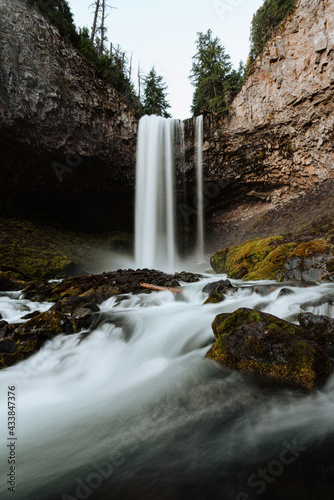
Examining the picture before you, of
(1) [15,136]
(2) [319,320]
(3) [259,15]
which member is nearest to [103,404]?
(2) [319,320]

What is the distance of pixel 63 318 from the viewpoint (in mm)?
4586

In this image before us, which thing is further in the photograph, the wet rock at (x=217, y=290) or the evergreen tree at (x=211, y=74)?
the evergreen tree at (x=211, y=74)

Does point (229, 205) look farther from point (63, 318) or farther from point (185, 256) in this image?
point (63, 318)

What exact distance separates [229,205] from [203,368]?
18280 millimetres

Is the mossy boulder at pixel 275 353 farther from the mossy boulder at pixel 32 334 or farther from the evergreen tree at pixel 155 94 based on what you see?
the evergreen tree at pixel 155 94

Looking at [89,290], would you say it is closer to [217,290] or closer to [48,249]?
[217,290]

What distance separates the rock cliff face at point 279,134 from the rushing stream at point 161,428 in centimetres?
1255

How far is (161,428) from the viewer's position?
2.02 meters

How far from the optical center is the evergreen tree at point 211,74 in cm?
2073

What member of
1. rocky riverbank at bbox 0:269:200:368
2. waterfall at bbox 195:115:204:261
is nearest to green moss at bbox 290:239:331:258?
rocky riverbank at bbox 0:269:200:368

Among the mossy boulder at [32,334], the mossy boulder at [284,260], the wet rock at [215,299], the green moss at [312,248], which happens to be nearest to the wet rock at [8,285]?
the mossy boulder at [32,334]

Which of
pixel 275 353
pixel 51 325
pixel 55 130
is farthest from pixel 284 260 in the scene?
pixel 55 130

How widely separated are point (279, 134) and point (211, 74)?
509 inches

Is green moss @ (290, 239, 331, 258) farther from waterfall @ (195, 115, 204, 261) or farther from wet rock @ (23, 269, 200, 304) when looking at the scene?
waterfall @ (195, 115, 204, 261)
